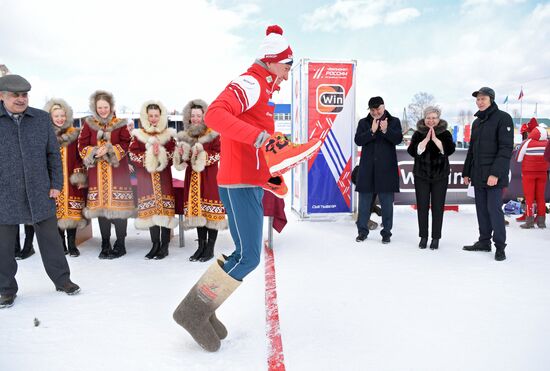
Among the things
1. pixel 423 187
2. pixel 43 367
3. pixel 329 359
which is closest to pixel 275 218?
pixel 423 187

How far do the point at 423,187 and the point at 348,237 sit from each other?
46.0 inches

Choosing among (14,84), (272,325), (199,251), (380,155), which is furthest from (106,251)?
(380,155)

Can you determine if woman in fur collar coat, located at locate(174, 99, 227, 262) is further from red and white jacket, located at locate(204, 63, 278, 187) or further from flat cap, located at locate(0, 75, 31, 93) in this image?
red and white jacket, located at locate(204, 63, 278, 187)

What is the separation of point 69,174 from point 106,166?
0.43 metres

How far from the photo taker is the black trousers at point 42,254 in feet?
10.4

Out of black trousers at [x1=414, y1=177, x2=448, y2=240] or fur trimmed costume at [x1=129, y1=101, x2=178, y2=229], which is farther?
black trousers at [x1=414, y1=177, x2=448, y2=240]

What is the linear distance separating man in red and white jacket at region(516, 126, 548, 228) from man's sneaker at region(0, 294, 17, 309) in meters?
6.41

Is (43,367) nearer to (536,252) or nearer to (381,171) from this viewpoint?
(381,171)

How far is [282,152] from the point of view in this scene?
2180 millimetres

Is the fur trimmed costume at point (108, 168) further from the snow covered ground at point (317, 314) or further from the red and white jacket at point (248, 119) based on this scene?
the red and white jacket at point (248, 119)

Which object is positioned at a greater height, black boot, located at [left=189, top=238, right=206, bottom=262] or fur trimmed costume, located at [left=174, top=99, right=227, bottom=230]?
fur trimmed costume, located at [left=174, top=99, right=227, bottom=230]

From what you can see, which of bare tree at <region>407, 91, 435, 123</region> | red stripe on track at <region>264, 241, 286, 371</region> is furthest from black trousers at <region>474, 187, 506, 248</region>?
bare tree at <region>407, 91, 435, 123</region>

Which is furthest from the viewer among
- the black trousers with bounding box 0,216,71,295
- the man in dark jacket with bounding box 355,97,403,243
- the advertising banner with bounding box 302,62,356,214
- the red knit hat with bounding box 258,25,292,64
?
the advertising banner with bounding box 302,62,356,214

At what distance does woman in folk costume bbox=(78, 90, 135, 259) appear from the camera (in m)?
4.34
